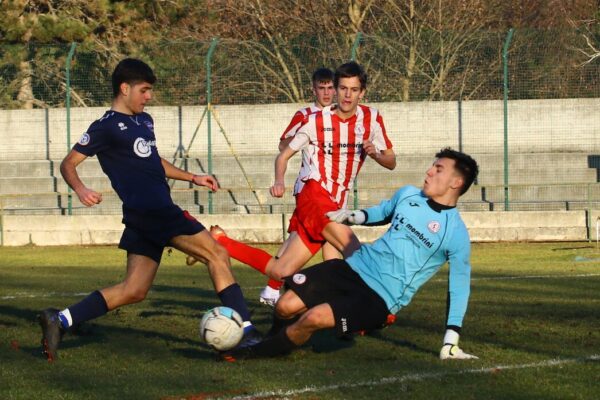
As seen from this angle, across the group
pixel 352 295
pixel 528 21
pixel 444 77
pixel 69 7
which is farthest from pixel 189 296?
pixel 528 21

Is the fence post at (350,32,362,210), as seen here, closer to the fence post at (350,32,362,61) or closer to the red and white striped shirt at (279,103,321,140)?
the fence post at (350,32,362,61)

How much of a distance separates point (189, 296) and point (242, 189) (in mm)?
10603

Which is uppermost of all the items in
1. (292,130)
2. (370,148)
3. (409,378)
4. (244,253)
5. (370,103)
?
(370,103)

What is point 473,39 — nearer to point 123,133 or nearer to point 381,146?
point 381,146

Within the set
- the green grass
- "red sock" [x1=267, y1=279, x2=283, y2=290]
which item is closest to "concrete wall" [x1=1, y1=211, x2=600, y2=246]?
the green grass

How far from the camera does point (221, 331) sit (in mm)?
7125

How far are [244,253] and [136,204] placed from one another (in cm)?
143

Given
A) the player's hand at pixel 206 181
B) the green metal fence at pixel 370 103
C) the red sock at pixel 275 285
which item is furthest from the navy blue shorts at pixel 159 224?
the green metal fence at pixel 370 103

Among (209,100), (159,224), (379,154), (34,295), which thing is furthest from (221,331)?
(209,100)

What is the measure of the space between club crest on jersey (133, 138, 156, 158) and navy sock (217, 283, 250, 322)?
3.50ft

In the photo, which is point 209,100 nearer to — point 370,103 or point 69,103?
point 69,103

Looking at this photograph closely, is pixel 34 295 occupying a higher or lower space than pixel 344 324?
lower

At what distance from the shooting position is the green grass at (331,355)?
20.3 ft

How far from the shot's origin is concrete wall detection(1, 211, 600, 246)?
2177 centimetres
